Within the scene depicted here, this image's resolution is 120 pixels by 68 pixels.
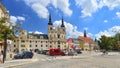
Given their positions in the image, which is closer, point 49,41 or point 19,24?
point 19,24

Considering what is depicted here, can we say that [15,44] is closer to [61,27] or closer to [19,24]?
[61,27]

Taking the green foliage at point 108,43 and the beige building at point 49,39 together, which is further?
the beige building at point 49,39

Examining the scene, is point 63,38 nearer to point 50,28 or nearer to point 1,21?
point 50,28

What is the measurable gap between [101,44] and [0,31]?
131101 millimetres

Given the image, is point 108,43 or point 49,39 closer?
point 108,43

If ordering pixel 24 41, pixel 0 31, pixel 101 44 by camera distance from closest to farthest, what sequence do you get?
pixel 0 31 → pixel 101 44 → pixel 24 41

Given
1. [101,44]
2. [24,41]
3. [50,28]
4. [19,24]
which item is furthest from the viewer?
[50,28]

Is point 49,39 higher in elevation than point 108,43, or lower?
higher

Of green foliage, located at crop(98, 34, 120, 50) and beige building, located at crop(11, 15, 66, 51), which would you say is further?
beige building, located at crop(11, 15, 66, 51)

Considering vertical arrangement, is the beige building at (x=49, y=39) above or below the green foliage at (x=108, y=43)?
above

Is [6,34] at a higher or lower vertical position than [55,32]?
lower

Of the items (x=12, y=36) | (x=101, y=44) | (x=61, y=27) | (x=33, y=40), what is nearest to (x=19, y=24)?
(x=12, y=36)

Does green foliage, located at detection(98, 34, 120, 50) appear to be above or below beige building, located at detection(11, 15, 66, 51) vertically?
below

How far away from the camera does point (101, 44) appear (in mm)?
165875
